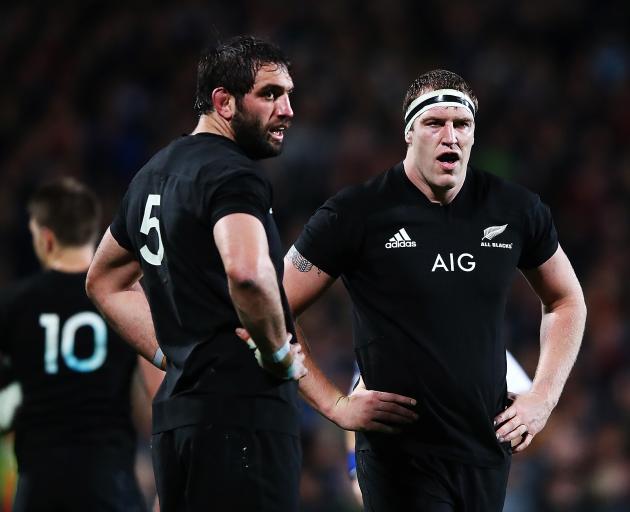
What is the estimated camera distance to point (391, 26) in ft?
42.2

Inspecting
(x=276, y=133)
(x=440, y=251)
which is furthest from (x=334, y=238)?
(x=276, y=133)

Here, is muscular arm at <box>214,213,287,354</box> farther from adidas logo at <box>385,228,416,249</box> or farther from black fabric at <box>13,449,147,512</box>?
black fabric at <box>13,449,147,512</box>

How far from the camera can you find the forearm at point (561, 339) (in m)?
4.68

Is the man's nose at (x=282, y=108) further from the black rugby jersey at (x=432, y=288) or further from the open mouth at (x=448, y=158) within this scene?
the open mouth at (x=448, y=158)

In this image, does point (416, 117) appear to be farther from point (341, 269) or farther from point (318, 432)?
point (318, 432)

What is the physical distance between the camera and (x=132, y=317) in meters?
4.46

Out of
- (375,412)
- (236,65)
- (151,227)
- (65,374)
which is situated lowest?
(375,412)

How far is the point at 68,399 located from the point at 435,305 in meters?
1.82

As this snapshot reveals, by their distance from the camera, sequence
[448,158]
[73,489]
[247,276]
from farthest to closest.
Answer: [73,489], [448,158], [247,276]

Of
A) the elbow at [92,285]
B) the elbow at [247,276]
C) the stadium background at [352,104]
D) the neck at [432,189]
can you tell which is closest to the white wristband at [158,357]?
the elbow at [92,285]

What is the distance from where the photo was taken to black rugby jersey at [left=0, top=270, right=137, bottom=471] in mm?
5340

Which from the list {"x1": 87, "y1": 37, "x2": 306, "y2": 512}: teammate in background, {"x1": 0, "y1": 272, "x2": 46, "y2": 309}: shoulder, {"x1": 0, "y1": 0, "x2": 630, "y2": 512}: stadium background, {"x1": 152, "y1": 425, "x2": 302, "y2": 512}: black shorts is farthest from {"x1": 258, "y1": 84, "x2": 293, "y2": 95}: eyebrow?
{"x1": 0, "y1": 0, "x2": 630, "y2": 512}: stadium background

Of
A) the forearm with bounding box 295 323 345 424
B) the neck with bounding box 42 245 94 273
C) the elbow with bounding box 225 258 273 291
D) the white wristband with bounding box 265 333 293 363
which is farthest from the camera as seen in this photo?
the neck with bounding box 42 245 94 273

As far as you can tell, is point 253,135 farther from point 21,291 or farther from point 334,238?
point 21,291
